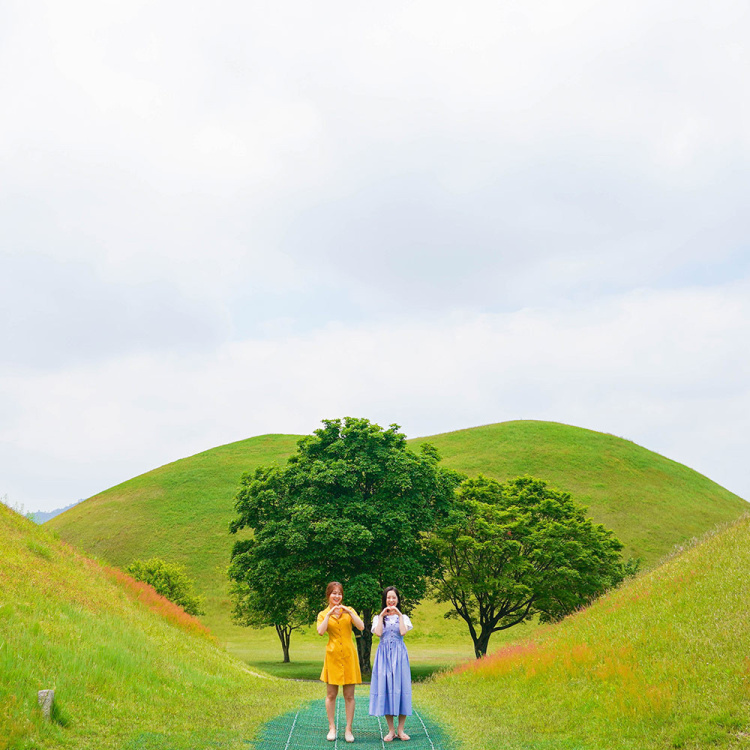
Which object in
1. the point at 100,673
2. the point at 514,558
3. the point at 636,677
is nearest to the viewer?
the point at 100,673

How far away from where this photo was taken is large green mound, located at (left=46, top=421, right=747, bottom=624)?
79000 mm

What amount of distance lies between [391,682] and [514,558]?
93.0 feet

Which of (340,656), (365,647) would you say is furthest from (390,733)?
(365,647)

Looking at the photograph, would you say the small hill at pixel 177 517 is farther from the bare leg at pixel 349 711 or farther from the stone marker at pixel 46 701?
the stone marker at pixel 46 701

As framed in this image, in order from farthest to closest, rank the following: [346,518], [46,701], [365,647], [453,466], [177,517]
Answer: [453,466], [177,517], [365,647], [346,518], [46,701]

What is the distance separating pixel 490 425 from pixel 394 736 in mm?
104747

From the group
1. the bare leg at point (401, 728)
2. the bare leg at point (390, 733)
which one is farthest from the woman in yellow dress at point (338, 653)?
the bare leg at point (401, 728)

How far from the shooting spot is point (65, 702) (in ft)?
39.9

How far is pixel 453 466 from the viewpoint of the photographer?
94438mm

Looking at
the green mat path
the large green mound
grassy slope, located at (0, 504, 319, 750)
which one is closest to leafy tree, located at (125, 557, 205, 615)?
the large green mound

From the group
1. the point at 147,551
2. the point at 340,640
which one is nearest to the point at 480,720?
the point at 340,640

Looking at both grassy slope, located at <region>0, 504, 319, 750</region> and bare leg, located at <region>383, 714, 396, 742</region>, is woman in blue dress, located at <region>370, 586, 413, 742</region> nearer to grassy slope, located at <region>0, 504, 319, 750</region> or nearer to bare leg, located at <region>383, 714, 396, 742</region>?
bare leg, located at <region>383, 714, 396, 742</region>

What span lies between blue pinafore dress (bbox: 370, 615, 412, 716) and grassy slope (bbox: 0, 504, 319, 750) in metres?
2.54

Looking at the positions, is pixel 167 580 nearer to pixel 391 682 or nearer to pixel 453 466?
pixel 391 682
